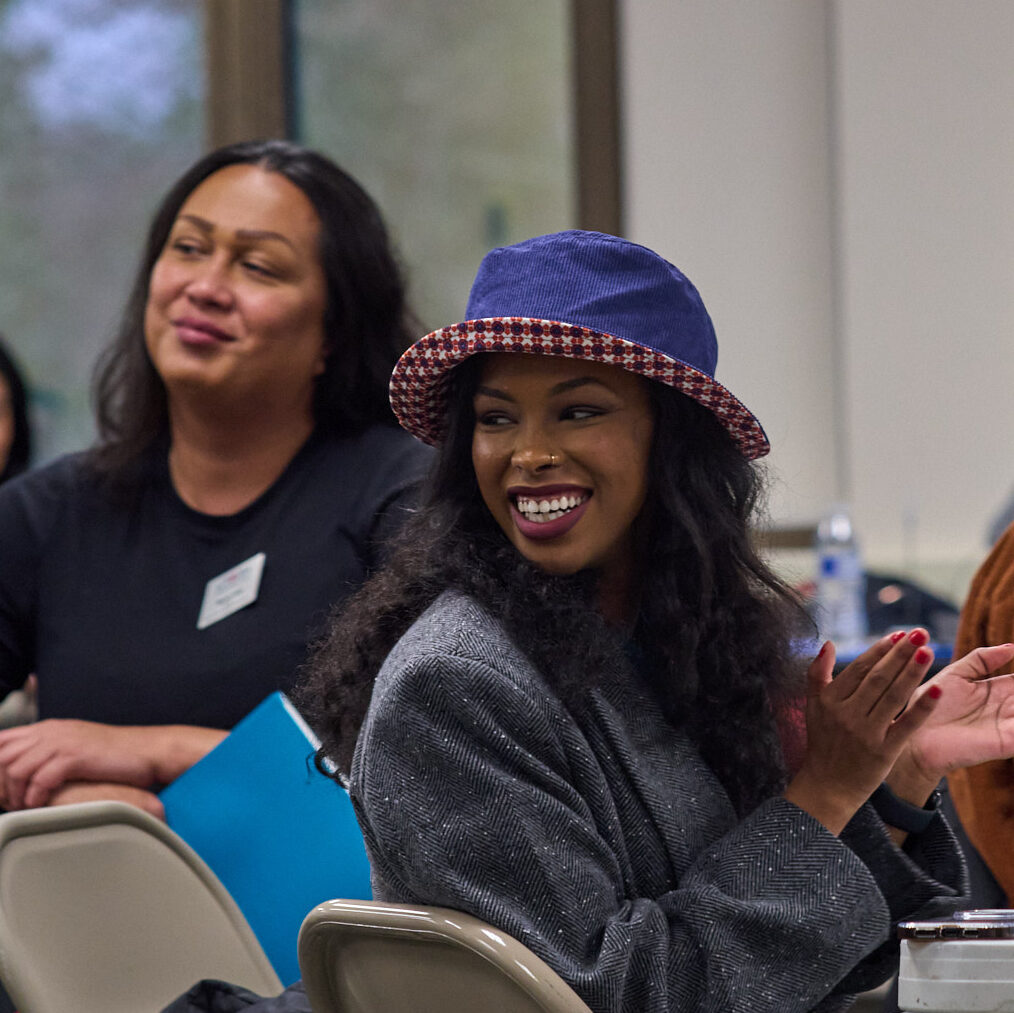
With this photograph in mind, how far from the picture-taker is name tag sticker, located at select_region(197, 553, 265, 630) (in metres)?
1.99

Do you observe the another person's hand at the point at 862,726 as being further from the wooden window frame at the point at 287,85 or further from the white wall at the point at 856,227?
the wooden window frame at the point at 287,85

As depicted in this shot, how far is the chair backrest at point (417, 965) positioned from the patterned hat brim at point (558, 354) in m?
0.52

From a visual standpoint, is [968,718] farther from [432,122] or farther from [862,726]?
[432,122]

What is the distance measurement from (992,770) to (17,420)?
2.80m

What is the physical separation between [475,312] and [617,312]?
15cm

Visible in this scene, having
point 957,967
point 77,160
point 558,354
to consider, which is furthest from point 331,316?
point 77,160

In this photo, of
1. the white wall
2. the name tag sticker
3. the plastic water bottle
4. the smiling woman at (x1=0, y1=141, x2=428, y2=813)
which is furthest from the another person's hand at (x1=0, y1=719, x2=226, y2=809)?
the white wall

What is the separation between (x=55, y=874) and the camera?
1542 millimetres

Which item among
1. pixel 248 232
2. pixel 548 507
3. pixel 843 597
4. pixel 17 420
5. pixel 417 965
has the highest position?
pixel 248 232

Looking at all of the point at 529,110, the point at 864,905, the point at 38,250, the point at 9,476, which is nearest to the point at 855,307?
the point at 529,110

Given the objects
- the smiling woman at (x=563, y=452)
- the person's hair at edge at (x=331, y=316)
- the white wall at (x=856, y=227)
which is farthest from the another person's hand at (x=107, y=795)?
the white wall at (x=856, y=227)

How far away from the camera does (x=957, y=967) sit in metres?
0.95

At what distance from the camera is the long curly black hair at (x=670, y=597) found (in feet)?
4.31

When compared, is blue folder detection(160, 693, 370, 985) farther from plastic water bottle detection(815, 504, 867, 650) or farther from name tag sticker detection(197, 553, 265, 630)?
plastic water bottle detection(815, 504, 867, 650)
